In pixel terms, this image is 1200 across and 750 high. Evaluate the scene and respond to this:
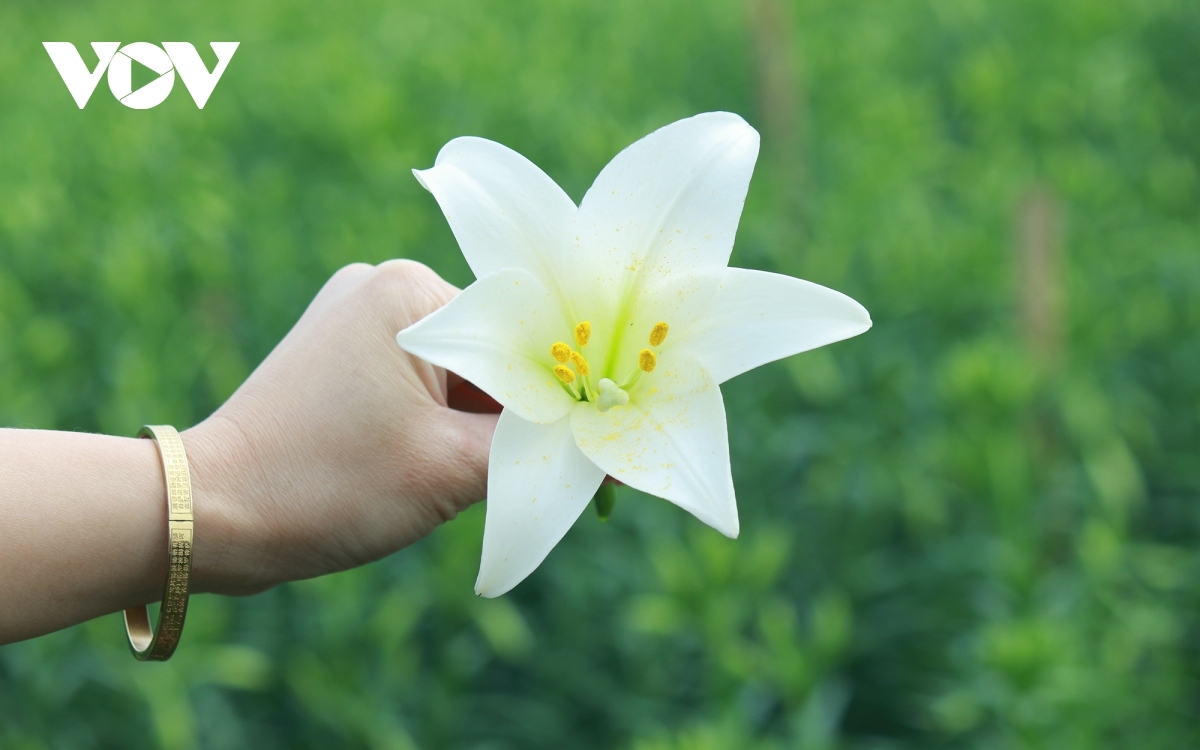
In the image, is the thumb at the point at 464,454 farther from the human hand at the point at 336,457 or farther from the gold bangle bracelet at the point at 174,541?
the gold bangle bracelet at the point at 174,541

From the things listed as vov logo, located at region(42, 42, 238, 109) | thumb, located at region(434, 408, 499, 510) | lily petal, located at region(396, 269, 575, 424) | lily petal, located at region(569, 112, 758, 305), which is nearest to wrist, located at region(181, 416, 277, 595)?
thumb, located at region(434, 408, 499, 510)

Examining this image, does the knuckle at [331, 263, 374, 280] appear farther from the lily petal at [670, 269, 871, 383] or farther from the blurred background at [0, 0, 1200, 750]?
the blurred background at [0, 0, 1200, 750]

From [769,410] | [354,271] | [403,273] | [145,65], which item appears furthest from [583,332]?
[145,65]

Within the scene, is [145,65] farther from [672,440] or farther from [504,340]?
[672,440]

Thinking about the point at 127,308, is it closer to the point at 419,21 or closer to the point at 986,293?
the point at 986,293

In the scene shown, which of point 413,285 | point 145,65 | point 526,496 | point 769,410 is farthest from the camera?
point 145,65

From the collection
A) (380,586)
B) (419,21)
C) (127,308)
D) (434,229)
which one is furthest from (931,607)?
(419,21)
